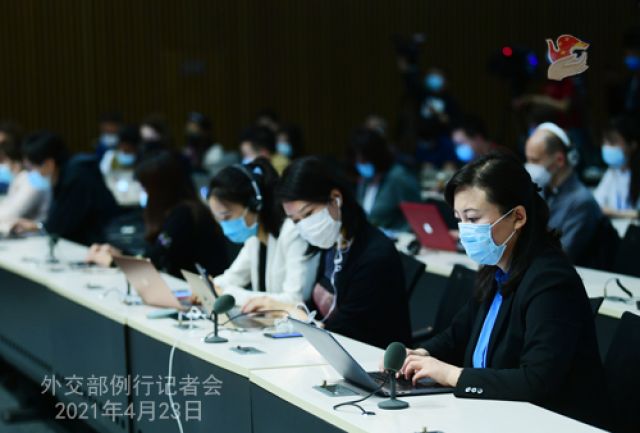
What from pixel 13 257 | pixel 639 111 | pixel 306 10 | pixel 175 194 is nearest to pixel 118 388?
pixel 175 194

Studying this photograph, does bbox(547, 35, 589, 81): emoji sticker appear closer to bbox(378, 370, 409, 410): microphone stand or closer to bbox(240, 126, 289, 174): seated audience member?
bbox(378, 370, 409, 410): microphone stand

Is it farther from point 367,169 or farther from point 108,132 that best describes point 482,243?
point 108,132

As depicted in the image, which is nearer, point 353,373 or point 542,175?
point 353,373

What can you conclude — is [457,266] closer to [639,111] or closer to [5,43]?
[639,111]

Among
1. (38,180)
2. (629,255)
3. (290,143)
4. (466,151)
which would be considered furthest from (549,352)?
(290,143)

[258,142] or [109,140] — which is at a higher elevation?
[258,142]

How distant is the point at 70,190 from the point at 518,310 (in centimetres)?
409

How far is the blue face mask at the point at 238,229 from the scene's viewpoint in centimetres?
388

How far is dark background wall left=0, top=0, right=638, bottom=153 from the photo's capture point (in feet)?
37.0

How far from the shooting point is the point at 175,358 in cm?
325

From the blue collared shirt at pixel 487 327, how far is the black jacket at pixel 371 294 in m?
0.72

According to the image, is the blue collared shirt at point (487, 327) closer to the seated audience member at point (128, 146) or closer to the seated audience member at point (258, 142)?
the seated audience member at point (258, 142)

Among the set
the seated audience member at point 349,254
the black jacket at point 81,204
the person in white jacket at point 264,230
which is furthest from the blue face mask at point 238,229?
the black jacket at point 81,204

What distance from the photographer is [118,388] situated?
12.2ft
